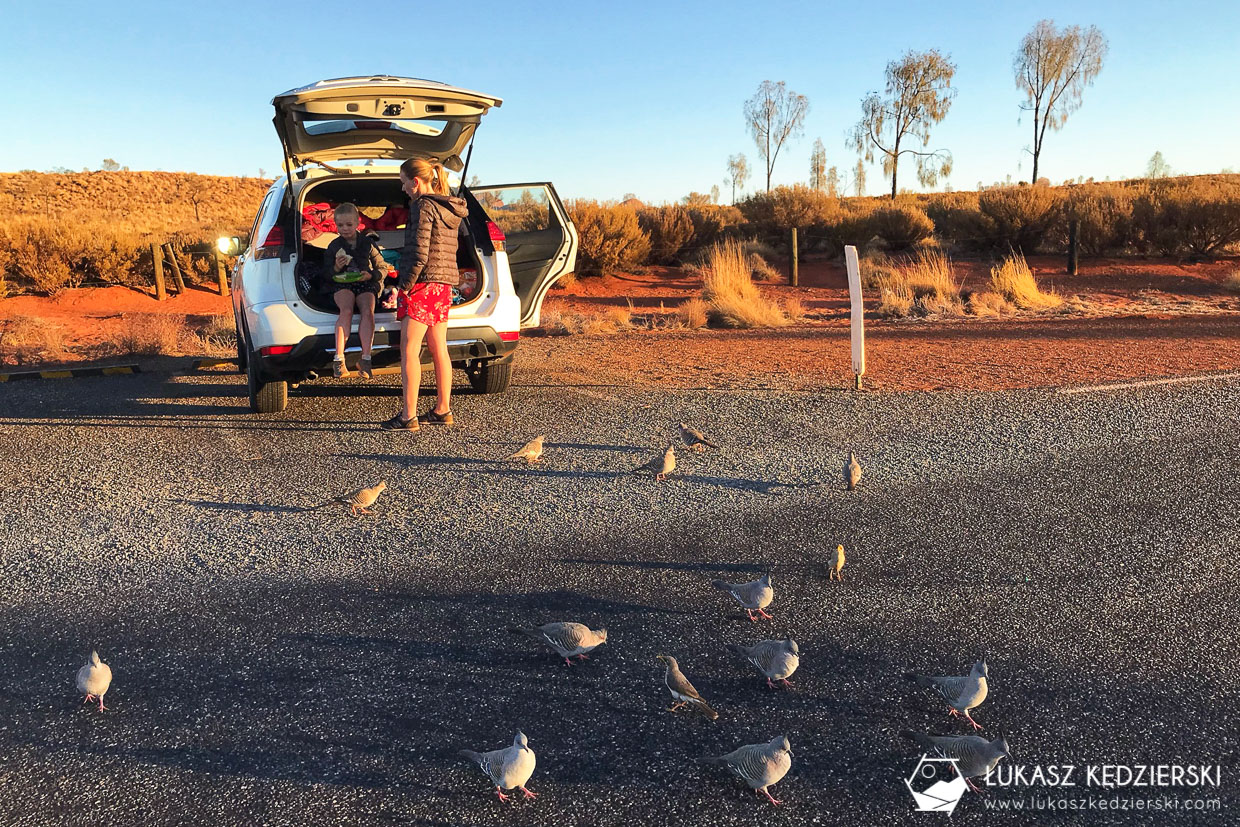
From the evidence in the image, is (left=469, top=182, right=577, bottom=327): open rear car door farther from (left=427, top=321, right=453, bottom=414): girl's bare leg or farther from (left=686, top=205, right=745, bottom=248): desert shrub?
(left=686, top=205, right=745, bottom=248): desert shrub

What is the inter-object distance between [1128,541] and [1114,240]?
1933cm

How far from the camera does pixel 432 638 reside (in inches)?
132

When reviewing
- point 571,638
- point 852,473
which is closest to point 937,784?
point 571,638

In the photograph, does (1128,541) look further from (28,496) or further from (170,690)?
(28,496)

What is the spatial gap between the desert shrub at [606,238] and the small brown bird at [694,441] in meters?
14.6

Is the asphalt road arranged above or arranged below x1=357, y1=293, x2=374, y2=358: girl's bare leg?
below

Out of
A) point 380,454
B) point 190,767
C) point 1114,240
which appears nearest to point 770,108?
point 1114,240

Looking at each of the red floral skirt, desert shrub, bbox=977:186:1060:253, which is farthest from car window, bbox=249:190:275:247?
desert shrub, bbox=977:186:1060:253

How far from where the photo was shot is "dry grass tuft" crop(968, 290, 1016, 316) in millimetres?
13844

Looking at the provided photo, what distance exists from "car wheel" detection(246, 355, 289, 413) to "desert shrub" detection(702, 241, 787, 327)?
26.0 ft

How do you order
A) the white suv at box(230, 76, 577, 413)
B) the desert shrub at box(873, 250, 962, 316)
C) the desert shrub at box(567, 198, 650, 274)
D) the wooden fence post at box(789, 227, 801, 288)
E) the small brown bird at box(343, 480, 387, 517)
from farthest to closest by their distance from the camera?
the desert shrub at box(567, 198, 650, 274)
the wooden fence post at box(789, 227, 801, 288)
the desert shrub at box(873, 250, 962, 316)
the white suv at box(230, 76, 577, 413)
the small brown bird at box(343, 480, 387, 517)

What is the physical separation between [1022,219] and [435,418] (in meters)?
19.3

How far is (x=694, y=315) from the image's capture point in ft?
44.8

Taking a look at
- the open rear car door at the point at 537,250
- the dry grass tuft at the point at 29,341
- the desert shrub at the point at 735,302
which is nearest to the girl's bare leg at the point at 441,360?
the open rear car door at the point at 537,250
